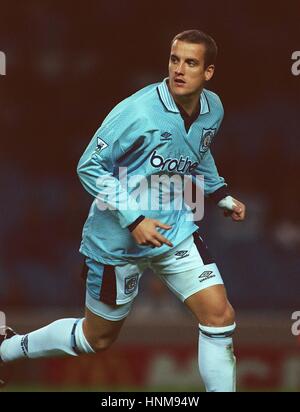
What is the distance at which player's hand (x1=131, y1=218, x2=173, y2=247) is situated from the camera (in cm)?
555

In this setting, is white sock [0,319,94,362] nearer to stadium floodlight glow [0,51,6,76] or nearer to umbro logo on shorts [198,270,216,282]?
umbro logo on shorts [198,270,216,282]

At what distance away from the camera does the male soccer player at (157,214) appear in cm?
579

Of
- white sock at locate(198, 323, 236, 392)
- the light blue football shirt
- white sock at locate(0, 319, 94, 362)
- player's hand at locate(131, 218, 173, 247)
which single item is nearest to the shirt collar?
the light blue football shirt

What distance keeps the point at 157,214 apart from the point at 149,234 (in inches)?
18.9

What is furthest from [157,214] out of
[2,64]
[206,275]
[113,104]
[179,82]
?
[113,104]

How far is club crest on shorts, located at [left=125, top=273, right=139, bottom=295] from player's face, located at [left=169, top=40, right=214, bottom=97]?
40.5 inches

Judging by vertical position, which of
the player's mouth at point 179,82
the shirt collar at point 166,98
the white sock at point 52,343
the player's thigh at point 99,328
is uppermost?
the player's mouth at point 179,82

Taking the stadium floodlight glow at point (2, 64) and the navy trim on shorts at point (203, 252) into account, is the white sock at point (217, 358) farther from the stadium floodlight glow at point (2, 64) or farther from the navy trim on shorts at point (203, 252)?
the stadium floodlight glow at point (2, 64)

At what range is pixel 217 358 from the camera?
5922 mm

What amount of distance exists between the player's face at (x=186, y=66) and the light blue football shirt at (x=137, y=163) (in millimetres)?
100

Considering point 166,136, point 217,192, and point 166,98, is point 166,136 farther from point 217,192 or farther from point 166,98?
point 217,192

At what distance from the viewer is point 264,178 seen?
37.4 ft

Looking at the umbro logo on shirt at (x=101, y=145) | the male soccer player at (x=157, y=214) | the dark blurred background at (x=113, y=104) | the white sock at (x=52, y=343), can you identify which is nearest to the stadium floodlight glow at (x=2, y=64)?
the dark blurred background at (x=113, y=104)

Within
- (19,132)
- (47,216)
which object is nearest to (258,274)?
(47,216)
